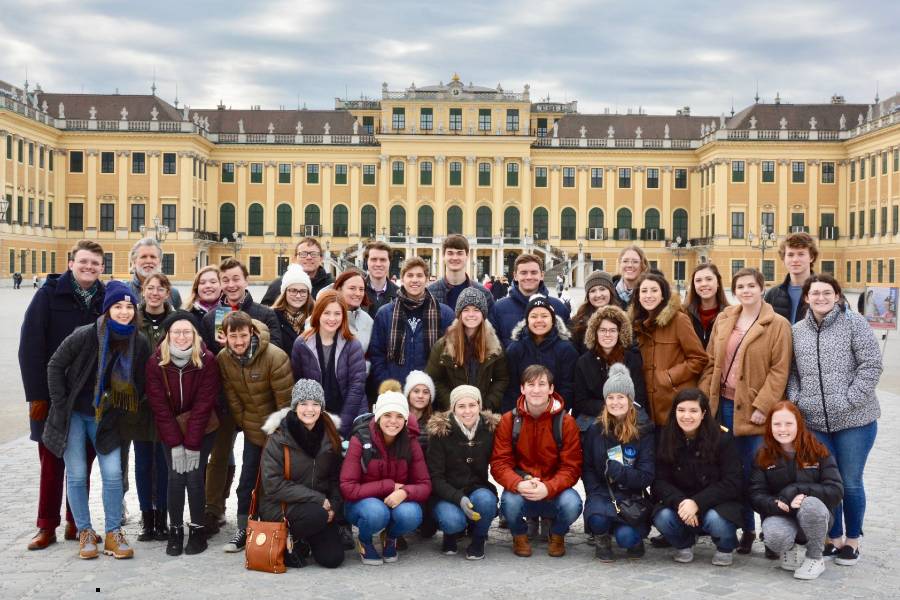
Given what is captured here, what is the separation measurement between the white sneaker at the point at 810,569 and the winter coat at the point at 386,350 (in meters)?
3.06

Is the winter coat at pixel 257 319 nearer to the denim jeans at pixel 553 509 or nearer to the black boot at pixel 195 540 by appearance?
the black boot at pixel 195 540

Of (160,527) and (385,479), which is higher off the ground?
(385,479)

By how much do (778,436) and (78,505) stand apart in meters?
4.78

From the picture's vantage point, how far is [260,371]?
21.9ft

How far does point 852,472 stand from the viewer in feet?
20.8

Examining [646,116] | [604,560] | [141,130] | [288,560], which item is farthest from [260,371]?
[646,116]

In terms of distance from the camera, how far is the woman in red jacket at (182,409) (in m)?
6.44

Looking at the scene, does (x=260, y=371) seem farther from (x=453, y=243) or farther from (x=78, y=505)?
(x=453, y=243)

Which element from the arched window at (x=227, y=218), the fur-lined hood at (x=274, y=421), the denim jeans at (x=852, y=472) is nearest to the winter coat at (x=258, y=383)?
the fur-lined hood at (x=274, y=421)

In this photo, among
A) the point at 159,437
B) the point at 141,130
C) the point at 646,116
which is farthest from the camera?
the point at 646,116

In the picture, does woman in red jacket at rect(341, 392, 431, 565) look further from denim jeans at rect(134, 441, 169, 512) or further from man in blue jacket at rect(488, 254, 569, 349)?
man in blue jacket at rect(488, 254, 569, 349)

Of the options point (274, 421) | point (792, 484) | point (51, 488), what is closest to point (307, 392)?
point (274, 421)

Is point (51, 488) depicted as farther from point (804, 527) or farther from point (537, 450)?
point (804, 527)

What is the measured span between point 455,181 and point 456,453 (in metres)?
56.3
